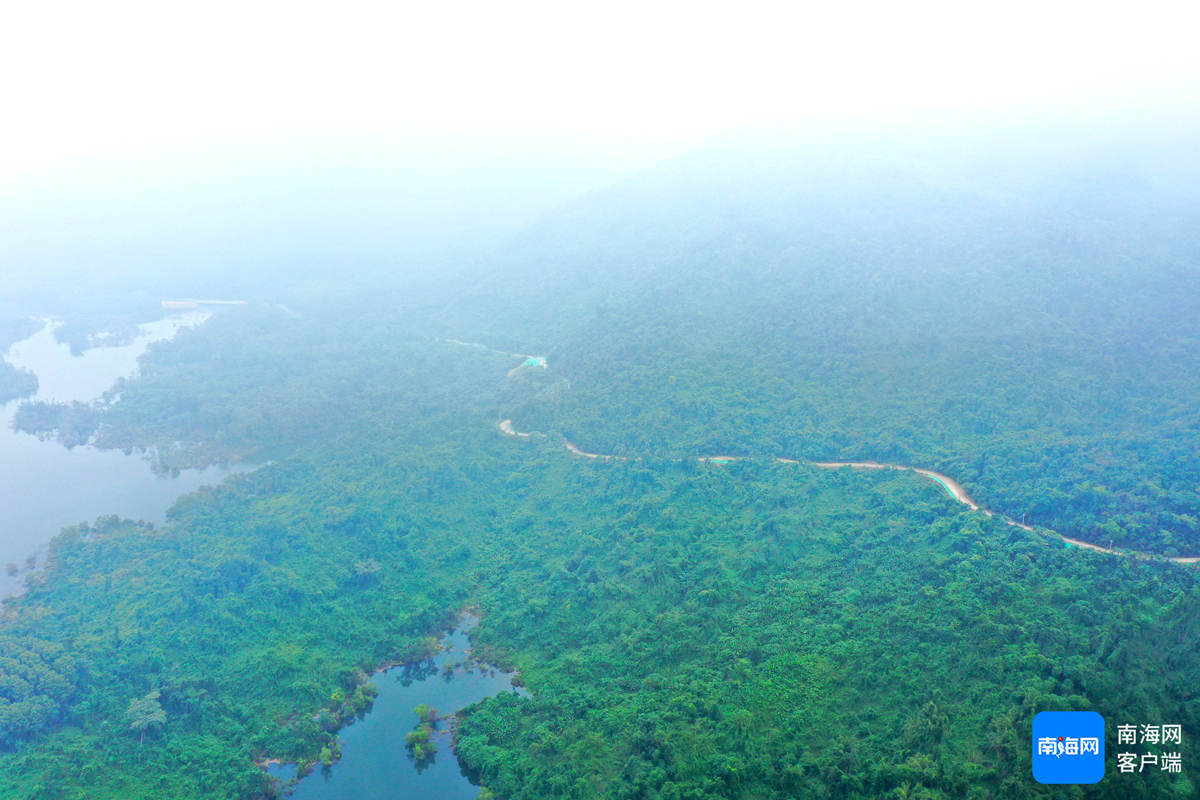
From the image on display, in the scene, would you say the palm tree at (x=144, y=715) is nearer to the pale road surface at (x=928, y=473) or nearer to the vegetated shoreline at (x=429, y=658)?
the vegetated shoreline at (x=429, y=658)

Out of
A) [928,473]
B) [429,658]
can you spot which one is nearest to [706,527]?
[928,473]

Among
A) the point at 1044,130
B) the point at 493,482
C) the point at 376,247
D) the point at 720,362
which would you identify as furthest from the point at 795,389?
the point at 376,247

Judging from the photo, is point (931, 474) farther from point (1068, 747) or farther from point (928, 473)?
point (1068, 747)

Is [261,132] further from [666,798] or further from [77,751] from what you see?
[666,798]

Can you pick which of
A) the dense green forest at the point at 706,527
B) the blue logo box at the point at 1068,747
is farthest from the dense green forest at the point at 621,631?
the blue logo box at the point at 1068,747

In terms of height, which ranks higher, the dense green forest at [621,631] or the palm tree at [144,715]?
the palm tree at [144,715]

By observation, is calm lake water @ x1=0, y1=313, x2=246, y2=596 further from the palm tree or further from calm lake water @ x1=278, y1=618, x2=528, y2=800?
calm lake water @ x1=278, y1=618, x2=528, y2=800

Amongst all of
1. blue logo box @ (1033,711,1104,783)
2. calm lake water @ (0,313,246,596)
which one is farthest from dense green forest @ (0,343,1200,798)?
calm lake water @ (0,313,246,596)
